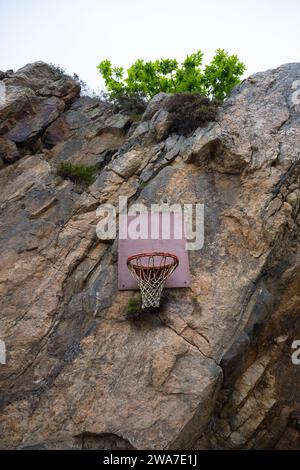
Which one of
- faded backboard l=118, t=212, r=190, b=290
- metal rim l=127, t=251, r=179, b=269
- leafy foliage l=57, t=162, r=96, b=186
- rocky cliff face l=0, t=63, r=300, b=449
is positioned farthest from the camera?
leafy foliage l=57, t=162, r=96, b=186

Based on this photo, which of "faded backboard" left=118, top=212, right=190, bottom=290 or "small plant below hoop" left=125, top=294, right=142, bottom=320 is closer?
"small plant below hoop" left=125, top=294, right=142, bottom=320

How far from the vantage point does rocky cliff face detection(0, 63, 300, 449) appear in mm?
7355

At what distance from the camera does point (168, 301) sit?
329 inches

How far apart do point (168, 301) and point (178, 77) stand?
356 inches

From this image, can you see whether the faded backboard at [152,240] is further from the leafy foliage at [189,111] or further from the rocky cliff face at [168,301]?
the leafy foliage at [189,111]

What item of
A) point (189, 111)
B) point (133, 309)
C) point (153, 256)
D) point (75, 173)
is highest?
point (189, 111)

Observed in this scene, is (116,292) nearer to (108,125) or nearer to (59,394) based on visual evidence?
(59,394)

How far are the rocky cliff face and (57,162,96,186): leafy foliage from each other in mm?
214

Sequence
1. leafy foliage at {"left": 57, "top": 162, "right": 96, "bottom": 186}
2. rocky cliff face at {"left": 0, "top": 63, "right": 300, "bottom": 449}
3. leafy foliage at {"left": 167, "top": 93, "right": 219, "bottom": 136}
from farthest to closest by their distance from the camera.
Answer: leafy foliage at {"left": 57, "top": 162, "right": 96, "bottom": 186} < leafy foliage at {"left": 167, "top": 93, "right": 219, "bottom": 136} < rocky cliff face at {"left": 0, "top": 63, "right": 300, "bottom": 449}

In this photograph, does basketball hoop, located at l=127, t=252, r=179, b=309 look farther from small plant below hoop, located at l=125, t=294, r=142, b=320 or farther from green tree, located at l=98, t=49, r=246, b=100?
green tree, located at l=98, t=49, r=246, b=100

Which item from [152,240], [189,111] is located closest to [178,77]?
[189,111]

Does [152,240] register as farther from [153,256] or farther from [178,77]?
[178,77]

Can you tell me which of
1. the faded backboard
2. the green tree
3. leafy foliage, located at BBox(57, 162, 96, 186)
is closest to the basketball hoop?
the faded backboard
